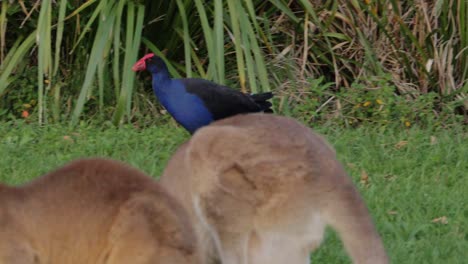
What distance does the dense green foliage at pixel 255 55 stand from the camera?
26.7ft

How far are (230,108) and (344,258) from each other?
2373 millimetres

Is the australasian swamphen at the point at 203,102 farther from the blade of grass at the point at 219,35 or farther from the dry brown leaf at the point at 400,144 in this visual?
the dry brown leaf at the point at 400,144

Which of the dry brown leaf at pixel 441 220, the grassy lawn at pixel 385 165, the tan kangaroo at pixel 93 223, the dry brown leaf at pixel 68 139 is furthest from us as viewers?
the dry brown leaf at pixel 68 139

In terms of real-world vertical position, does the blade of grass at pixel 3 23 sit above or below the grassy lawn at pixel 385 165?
above

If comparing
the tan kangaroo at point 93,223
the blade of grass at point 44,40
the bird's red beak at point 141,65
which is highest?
the tan kangaroo at point 93,223

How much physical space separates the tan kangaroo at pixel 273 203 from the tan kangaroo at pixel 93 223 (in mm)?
578

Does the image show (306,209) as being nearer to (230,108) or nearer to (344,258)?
(344,258)

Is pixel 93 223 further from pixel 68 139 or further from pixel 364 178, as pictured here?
pixel 68 139

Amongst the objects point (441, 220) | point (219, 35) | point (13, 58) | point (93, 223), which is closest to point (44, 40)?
point (13, 58)

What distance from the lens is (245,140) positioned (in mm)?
3840

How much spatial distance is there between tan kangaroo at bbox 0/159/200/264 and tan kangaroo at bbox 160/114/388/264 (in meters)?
0.58

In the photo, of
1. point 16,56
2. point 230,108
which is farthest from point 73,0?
point 230,108

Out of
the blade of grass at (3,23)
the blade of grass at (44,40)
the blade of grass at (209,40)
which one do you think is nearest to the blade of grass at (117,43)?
the blade of grass at (44,40)

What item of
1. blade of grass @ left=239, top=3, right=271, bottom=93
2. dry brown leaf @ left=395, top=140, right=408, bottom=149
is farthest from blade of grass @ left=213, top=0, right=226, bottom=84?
dry brown leaf @ left=395, top=140, right=408, bottom=149
